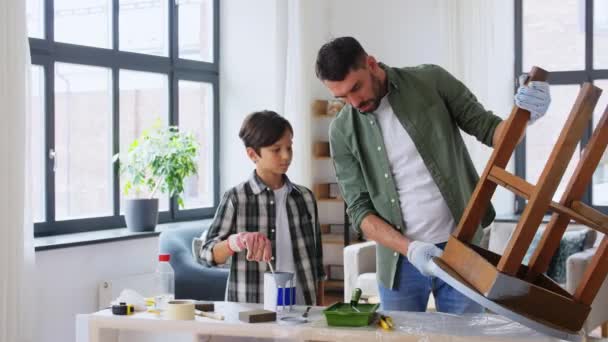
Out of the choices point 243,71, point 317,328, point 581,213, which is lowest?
point 317,328

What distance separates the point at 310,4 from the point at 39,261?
3.02 m

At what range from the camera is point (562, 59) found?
6.71 meters

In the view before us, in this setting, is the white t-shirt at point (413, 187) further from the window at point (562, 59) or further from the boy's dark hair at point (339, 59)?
the window at point (562, 59)

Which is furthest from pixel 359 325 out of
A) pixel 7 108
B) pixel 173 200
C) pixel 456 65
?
pixel 456 65

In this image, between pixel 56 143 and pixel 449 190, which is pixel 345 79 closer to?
pixel 449 190

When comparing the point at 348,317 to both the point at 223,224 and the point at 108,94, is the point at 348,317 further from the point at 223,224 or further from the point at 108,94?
the point at 108,94

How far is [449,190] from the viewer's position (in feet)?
8.40

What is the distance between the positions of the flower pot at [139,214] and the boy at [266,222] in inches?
101

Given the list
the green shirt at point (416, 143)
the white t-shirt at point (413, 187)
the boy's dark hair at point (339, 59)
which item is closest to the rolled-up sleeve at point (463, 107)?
the green shirt at point (416, 143)

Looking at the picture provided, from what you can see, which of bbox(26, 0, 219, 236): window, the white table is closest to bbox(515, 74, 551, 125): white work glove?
the white table

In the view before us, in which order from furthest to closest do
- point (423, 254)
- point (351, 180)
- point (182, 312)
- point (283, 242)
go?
point (283, 242) < point (351, 180) < point (182, 312) < point (423, 254)

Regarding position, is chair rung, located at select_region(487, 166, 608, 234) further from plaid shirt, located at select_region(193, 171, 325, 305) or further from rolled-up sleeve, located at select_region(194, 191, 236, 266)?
rolled-up sleeve, located at select_region(194, 191, 236, 266)

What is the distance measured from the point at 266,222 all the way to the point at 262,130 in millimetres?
305

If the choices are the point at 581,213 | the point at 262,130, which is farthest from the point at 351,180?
the point at 581,213
